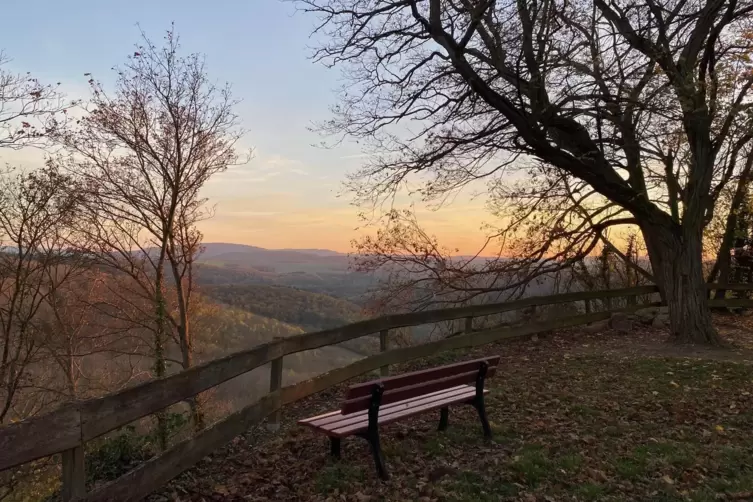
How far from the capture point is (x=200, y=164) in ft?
51.1

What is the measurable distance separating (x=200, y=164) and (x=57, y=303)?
540cm

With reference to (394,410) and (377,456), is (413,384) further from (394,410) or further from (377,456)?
(377,456)

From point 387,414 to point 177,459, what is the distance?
1815 millimetres

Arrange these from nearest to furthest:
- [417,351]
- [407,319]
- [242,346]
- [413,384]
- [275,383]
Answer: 1. [413,384]
2. [275,383]
3. [407,319]
4. [417,351]
5. [242,346]

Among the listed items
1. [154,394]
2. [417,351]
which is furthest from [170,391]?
[417,351]

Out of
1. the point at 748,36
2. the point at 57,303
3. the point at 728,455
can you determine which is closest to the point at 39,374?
the point at 57,303

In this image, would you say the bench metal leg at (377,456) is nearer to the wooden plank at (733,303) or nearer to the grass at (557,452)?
the grass at (557,452)

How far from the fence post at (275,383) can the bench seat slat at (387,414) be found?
907 millimetres

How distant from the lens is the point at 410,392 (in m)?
4.82

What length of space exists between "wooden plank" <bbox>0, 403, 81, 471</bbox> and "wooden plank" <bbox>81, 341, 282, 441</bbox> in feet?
0.29

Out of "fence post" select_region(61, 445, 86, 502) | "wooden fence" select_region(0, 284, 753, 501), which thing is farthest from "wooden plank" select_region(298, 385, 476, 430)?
"fence post" select_region(61, 445, 86, 502)

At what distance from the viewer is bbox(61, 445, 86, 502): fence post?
2961mm

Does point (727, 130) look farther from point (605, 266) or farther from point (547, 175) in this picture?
point (605, 266)

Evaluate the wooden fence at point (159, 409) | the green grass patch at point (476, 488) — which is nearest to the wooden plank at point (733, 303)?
the wooden fence at point (159, 409)
